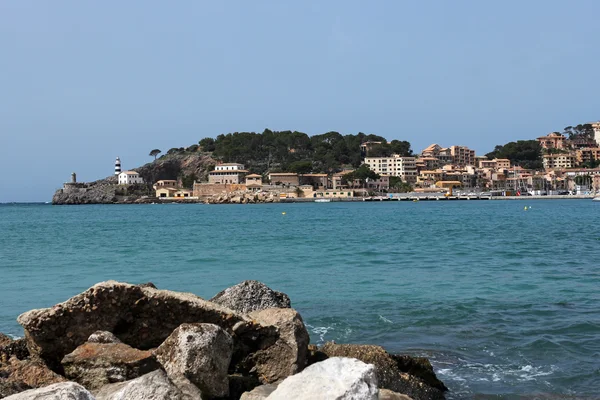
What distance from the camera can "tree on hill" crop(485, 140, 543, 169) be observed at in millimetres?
171000

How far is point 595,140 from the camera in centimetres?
18362

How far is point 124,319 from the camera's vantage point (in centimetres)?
642

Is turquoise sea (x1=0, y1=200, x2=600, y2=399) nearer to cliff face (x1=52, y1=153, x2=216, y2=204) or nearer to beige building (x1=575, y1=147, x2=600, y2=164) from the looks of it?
cliff face (x1=52, y1=153, x2=216, y2=204)

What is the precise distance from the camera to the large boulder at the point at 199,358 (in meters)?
5.26

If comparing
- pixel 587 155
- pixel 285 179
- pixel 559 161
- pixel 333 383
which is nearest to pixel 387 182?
pixel 285 179

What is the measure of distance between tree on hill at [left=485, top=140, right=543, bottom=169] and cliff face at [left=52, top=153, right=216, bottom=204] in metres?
78.4

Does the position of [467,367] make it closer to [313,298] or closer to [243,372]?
[243,372]

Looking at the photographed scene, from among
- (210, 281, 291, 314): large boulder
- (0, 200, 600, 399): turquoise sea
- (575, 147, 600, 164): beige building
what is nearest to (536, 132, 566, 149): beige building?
(575, 147, 600, 164): beige building

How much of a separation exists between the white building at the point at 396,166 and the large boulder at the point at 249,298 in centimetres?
14196

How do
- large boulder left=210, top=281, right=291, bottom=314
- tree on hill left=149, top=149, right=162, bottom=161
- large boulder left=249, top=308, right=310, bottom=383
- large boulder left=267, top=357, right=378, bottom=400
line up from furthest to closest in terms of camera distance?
tree on hill left=149, top=149, right=162, bottom=161 < large boulder left=210, top=281, right=291, bottom=314 < large boulder left=249, top=308, right=310, bottom=383 < large boulder left=267, top=357, right=378, bottom=400

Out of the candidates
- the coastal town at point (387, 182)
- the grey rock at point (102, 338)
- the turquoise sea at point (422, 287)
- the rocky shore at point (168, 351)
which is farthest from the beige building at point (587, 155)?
the grey rock at point (102, 338)

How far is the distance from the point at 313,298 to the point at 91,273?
8.81 metres

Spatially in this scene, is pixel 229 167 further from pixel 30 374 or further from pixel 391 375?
pixel 30 374

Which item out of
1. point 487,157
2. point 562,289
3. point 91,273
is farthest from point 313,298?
point 487,157
